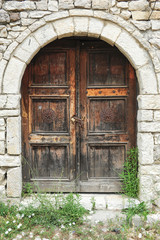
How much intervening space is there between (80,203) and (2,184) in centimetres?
109

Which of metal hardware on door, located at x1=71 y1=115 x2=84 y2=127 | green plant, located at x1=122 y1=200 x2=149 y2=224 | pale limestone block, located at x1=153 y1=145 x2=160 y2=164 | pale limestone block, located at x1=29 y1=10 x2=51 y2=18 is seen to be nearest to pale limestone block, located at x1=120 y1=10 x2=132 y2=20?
pale limestone block, located at x1=29 y1=10 x2=51 y2=18

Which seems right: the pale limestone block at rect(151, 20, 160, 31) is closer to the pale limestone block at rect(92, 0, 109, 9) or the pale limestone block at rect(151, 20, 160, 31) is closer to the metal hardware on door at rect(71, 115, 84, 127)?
the pale limestone block at rect(92, 0, 109, 9)

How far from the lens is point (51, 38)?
116 inches

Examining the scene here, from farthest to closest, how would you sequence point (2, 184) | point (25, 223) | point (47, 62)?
point (47, 62) → point (2, 184) → point (25, 223)

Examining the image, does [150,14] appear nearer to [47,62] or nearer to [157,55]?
[157,55]

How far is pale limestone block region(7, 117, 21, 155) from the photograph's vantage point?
297 centimetres

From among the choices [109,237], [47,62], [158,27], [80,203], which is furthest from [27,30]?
[109,237]

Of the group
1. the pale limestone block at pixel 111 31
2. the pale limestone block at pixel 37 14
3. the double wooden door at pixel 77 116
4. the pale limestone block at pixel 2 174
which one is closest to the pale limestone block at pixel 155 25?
the pale limestone block at pixel 111 31

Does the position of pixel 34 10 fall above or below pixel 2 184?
above

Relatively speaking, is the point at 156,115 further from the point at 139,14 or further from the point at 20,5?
the point at 20,5

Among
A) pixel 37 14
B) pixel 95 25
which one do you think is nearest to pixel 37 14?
pixel 37 14

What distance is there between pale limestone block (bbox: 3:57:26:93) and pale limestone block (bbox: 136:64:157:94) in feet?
5.12

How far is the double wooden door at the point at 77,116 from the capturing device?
11.1ft

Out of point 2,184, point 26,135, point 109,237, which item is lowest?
point 109,237
